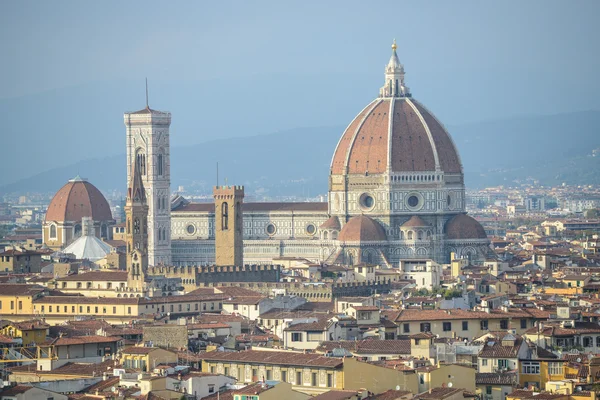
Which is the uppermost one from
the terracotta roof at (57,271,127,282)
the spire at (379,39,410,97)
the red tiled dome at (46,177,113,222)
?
the spire at (379,39,410,97)

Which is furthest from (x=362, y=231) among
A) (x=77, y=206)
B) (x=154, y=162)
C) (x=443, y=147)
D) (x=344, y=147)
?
(x=77, y=206)

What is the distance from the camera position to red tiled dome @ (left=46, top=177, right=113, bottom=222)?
17450 centimetres

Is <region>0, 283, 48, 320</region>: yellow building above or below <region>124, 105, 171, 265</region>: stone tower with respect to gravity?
below

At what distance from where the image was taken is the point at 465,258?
14600 cm

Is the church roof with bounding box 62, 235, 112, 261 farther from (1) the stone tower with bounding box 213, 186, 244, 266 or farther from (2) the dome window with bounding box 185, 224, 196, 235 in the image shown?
(2) the dome window with bounding box 185, 224, 196, 235

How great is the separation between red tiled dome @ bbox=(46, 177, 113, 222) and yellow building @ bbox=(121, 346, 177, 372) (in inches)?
4344

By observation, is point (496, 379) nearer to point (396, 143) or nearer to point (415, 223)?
point (415, 223)

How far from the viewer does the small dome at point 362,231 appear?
151 m

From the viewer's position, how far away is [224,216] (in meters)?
148

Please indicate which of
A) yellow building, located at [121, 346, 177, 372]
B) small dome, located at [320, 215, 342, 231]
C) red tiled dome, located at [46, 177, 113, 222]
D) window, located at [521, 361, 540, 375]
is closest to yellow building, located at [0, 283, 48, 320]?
yellow building, located at [121, 346, 177, 372]

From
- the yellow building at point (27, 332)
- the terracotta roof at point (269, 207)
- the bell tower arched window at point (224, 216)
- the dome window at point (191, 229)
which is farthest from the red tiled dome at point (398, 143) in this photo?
the yellow building at point (27, 332)

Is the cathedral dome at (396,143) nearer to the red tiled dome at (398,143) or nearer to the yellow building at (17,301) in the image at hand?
the red tiled dome at (398,143)

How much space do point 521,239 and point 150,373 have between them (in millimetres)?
138539

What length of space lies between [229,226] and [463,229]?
55.6 ft
